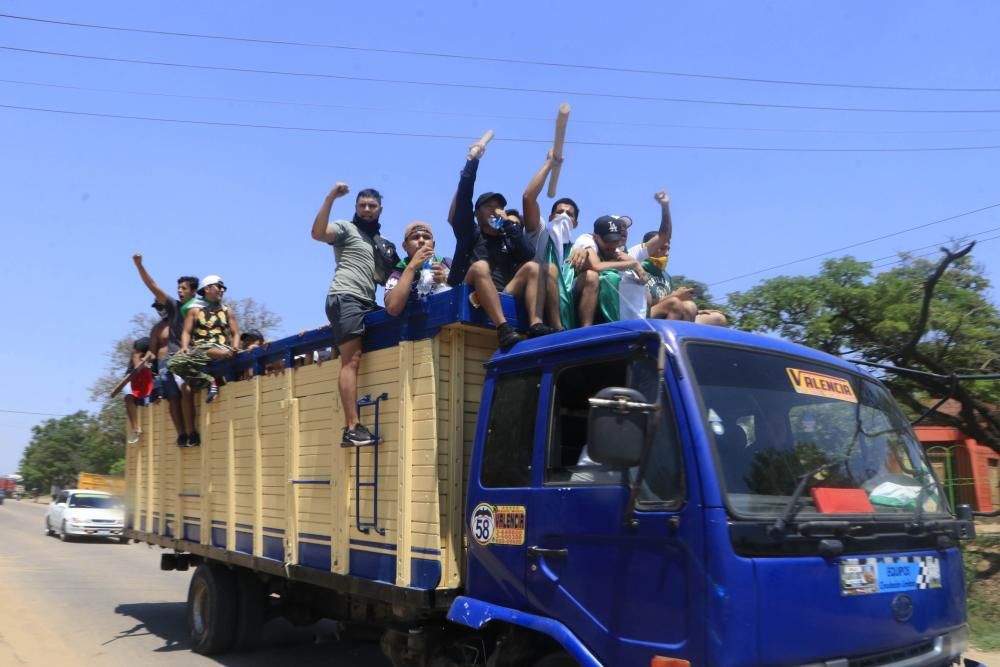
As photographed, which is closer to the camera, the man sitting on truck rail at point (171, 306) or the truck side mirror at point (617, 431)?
the truck side mirror at point (617, 431)

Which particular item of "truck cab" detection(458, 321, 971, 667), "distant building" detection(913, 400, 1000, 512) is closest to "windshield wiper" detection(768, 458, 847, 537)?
"truck cab" detection(458, 321, 971, 667)

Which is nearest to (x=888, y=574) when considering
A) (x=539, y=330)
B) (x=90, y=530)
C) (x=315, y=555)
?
(x=539, y=330)

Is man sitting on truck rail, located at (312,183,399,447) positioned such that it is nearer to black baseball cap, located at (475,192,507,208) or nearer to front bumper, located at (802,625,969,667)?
black baseball cap, located at (475,192,507,208)

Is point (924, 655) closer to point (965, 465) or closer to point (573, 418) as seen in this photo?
point (573, 418)

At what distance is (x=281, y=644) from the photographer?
A: 26.6 ft

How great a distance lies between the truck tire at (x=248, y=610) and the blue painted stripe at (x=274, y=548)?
1195 mm

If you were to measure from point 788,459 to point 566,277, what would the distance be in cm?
182

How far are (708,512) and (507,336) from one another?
1.58 meters

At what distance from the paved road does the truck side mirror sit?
5.16 m

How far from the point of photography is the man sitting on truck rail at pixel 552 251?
464 centimetres

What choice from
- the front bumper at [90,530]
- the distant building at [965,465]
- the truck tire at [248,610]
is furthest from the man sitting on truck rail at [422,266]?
the front bumper at [90,530]

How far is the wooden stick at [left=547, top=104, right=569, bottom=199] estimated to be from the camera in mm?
4637

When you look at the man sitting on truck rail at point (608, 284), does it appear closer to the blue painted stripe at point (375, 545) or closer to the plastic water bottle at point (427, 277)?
→ the plastic water bottle at point (427, 277)

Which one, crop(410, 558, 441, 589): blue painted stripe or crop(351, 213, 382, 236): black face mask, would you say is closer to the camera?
crop(410, 558, 441, 589): blue painted stripe
